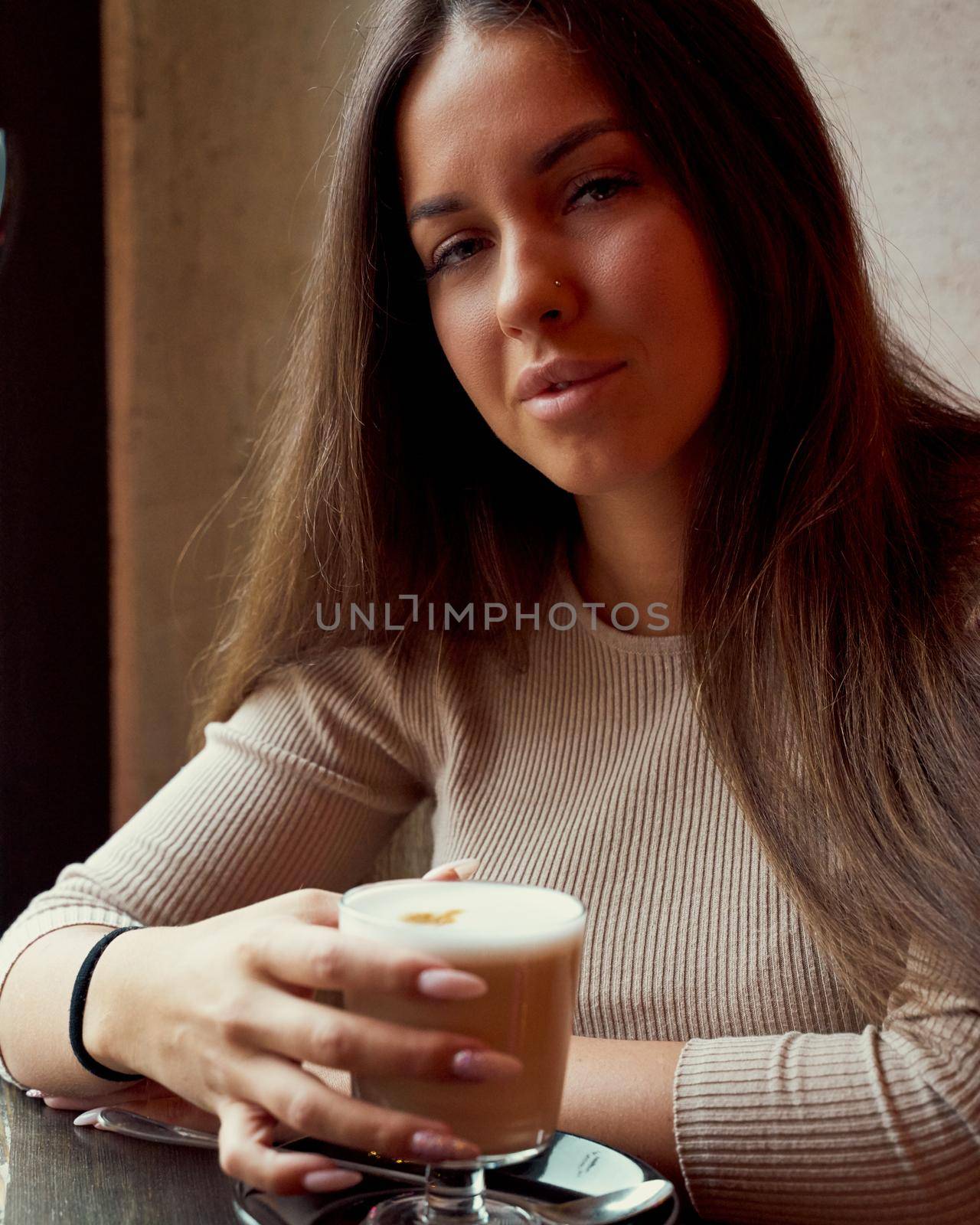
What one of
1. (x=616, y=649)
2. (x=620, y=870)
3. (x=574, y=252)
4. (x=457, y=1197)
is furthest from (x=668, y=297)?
(x=457, y=1197)

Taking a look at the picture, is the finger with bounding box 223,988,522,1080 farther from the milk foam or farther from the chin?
the chin

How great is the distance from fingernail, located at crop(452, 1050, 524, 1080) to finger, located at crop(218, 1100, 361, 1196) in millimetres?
79

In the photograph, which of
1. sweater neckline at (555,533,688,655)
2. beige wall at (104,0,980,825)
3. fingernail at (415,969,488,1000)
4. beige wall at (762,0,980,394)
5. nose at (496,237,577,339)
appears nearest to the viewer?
fingernail at (415,969,488,1000)

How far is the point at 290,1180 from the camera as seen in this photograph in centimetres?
66

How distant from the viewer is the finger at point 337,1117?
2.11 feet

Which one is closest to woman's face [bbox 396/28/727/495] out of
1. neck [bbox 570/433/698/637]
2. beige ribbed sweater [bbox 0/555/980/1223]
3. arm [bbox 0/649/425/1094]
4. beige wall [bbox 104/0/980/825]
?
neck [bbox 570/433/698/637]

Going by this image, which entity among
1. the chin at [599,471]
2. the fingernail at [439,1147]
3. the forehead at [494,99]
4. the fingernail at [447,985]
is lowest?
the fingernail at [439,1147]

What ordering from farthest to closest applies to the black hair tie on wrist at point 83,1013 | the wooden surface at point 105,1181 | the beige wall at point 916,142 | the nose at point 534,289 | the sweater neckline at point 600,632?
1. the beige wall at point 916,142
2. the sweater neckline at point 600,632
3. the nose at point 534,289
4. the black hair tie on wrist at point 83,1013
5. the wooden surface at point 105,1181

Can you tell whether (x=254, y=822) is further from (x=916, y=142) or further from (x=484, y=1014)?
(x=916, y=142)

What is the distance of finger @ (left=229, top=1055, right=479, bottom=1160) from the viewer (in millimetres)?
643

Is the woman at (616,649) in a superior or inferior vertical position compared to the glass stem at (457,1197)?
superior

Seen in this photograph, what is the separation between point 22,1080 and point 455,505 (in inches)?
26.7

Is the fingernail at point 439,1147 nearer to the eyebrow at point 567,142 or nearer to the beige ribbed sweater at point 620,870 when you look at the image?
the beige ribbed sweater at point 620,870

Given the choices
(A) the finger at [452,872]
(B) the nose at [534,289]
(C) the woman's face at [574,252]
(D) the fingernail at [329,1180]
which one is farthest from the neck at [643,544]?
(D) the fingernail at [329,1180]
